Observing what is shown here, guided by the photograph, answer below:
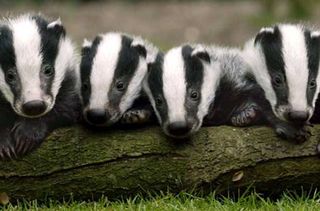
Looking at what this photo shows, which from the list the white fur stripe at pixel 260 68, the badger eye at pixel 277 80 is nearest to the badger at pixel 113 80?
the white fur stripe at pixel 260 68

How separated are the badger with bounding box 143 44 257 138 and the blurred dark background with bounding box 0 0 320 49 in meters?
6.82

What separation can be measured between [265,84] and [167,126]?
0.83m

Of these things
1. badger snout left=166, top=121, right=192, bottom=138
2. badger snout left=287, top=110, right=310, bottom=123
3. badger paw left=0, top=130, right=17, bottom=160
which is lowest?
badger paw left=0, top=130, right=17, bottom=160

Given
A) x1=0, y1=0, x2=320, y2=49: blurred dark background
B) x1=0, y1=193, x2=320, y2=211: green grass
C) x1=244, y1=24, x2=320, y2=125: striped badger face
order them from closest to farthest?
1. x1=0, y1=193, x2=320, y2=211: green grass
2. x1=244, y1=24, x2=320, y2=125: striped badger face
3. x1=0, y1=0, x2=320, y2=49: blurred dark background

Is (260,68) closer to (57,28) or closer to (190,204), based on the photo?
(190,204)

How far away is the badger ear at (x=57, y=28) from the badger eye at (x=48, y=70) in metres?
0.31

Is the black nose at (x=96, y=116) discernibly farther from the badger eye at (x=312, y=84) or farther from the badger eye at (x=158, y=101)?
the badger eye at (x=312, y=84)

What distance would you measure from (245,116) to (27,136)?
151 cm

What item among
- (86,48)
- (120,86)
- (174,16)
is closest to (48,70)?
(86,48)

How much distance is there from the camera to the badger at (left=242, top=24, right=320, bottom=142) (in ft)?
19.0

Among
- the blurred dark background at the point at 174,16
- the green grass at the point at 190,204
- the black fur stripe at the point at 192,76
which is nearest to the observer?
the green grass at the point at 190,204

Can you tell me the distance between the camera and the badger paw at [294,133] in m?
5.76

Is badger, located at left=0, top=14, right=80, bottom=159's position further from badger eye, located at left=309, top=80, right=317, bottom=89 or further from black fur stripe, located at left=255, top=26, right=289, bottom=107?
badger eye, located at left=309, top=80, right=317, bottom=89

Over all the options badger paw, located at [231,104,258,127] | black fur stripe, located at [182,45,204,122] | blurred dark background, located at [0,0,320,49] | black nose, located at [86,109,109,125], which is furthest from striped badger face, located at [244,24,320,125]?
blurred dark background, located at [0,0,320,49]
